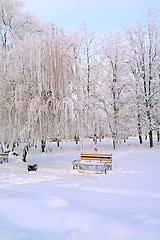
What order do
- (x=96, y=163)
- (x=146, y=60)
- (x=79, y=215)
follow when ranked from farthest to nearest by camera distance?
(x=146, y=60) < (x=96, y=163) < (x=79, y=215)

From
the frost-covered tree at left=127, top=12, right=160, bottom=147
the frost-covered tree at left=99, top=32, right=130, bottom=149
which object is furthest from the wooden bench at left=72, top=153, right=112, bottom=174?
the frost-covered tree at left=127, top=12, right=160, bottom=147

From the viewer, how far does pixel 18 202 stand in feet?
10.2

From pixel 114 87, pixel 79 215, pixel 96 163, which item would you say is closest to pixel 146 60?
pixel 114 87

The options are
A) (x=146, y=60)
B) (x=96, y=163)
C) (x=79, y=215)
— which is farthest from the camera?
(x=146, y=60)

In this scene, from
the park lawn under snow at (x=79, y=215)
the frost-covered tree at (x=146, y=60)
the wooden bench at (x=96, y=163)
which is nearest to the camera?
the park lawn under snow at (x=79, y=215)

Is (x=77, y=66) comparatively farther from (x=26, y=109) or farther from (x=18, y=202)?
(x=18, y=202)

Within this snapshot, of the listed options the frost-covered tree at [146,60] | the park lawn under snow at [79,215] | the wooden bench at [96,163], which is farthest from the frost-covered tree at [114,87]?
the park lawn under snow at [79,215]

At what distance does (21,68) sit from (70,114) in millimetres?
2745

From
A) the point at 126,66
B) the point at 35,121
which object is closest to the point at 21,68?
the point at 35,121

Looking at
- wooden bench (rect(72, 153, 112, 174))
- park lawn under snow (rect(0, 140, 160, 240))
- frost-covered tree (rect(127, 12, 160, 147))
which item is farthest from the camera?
frost-covered tree (rect(127, 12, 160, 147))

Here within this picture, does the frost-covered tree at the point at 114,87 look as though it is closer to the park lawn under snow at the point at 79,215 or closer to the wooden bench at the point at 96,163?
the wooden bench at the point at 96,163

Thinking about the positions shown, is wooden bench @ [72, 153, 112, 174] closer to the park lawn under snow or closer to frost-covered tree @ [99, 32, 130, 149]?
the park lawn under snow

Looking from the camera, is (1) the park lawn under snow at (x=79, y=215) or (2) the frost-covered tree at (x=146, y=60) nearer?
(1) the park lawn under snow at (x=79, y=215)

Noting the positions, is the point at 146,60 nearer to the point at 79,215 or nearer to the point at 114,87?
the point at 114,87
